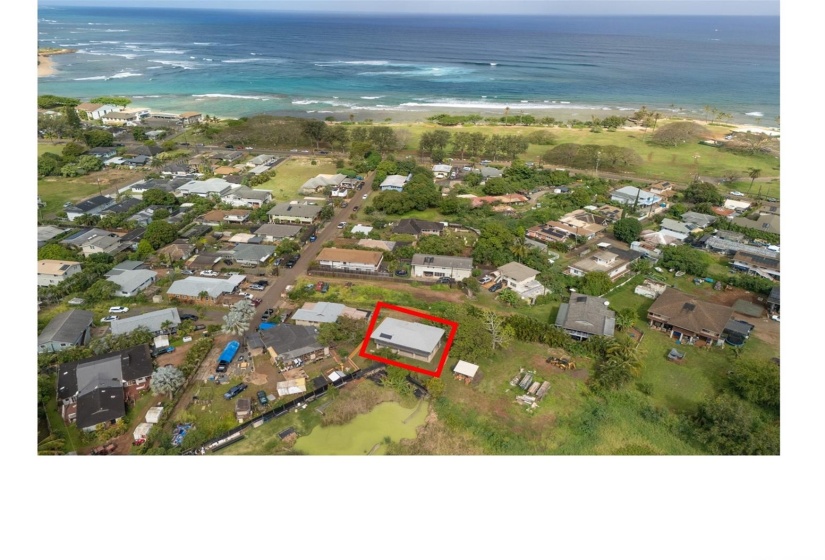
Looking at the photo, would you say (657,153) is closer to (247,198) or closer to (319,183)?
(319,183)

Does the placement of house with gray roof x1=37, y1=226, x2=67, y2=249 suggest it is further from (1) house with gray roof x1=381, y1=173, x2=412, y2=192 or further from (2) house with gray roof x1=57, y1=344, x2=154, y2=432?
(1) house with gray roof x1=381, y1=173, x2=412, y2=192

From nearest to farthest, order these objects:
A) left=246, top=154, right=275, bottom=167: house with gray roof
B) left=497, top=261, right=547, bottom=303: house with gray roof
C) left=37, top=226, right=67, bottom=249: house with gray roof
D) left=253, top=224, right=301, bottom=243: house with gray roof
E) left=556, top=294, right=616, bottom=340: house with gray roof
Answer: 1. left=556, top=294, right=616, bottom=340: house with gray roof
2. left=497, top=261, right=547, bottom=303: house with gray roof
3. left=37, top=226, right=67, bottom=249: house with gray roof
4. left=253, top=224, right=301, bottom=243: house with gray roof
5. left=246, top=154, right=275, bottom=167: house with gray roof

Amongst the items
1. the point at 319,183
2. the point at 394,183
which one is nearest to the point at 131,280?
the point at 319,183

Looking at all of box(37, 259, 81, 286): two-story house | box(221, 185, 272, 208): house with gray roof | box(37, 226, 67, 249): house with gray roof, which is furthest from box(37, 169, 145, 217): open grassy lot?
box(37, 259, 81, 286): two-story house

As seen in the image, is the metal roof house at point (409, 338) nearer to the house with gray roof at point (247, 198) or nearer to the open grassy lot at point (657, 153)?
the house with gray roof at point (247, 198)

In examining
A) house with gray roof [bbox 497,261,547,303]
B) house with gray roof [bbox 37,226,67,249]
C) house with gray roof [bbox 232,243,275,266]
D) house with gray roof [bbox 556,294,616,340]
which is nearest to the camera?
house with gray roof [bbox 556,294,616,340]

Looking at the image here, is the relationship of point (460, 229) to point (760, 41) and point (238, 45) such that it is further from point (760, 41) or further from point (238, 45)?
point (760, 41)
